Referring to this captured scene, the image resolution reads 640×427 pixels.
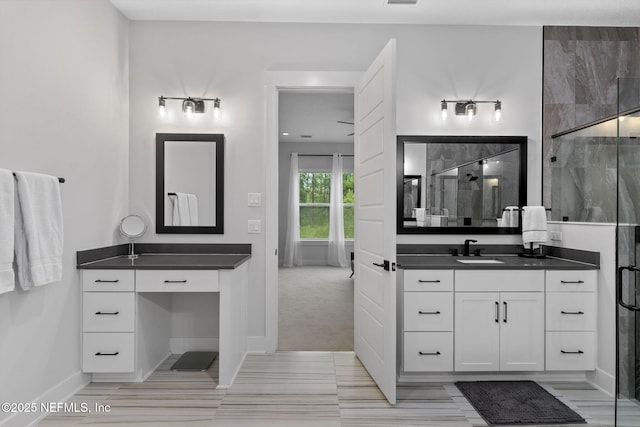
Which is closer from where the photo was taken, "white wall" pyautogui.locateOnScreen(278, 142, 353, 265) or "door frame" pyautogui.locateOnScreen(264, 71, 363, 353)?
"door frame" pyautogui.locateOnScreen(264, 71, 363, 353)

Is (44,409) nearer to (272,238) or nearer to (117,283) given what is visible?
(117,283)

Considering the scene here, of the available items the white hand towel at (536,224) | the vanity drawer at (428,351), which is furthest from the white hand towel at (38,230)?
the white hand towel at (536,224)

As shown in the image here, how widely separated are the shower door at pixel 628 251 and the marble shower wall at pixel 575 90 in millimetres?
1787

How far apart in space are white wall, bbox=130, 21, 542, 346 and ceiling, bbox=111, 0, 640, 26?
0.08 metres

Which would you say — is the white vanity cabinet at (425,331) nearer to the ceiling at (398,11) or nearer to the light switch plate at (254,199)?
the light switch plate at (254,199)

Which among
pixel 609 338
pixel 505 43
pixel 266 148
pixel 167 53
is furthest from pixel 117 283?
pixel 505 43

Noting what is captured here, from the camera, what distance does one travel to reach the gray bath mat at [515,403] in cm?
241

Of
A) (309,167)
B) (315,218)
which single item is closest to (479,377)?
(315,218)

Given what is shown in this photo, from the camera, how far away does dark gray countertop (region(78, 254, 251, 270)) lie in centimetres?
277

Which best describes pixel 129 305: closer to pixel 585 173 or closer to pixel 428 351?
pixel 428 351

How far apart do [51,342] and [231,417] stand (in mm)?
1205

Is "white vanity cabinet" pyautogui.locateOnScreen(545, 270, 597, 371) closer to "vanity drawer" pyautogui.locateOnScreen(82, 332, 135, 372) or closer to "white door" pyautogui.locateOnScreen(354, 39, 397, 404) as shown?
"white door" pyautogui.locateOnScreen(354, 39, 397, 404)

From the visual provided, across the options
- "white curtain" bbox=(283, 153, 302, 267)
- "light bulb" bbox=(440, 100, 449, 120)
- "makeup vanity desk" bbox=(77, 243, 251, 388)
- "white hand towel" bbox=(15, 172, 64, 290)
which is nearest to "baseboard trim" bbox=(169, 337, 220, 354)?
"makeup vanity desk" bbox=(77, 243, 251, 388)

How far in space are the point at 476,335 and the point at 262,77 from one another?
271 centimetres
